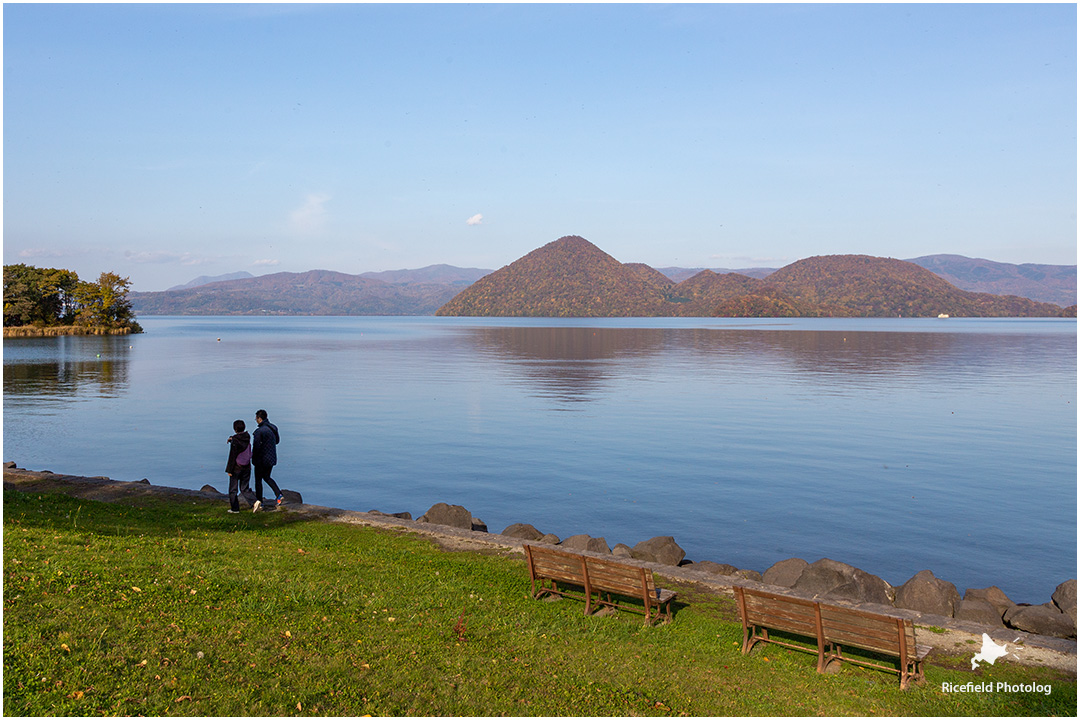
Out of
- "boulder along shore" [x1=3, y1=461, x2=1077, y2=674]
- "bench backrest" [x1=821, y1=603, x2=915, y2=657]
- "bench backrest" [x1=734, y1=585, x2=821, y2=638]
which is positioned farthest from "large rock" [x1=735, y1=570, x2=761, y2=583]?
"bench backrest" [x1=821, y1=603, x2=915, y2=657]

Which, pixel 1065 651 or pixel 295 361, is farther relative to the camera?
pixel 295 361

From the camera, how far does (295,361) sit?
78.5 meters

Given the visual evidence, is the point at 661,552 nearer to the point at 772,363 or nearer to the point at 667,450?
the point at 667,450

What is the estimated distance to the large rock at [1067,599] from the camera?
1229 cm

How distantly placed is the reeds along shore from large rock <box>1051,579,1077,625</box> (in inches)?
4881

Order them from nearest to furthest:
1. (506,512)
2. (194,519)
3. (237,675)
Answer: (237,675) → (194,519) → (506,512)

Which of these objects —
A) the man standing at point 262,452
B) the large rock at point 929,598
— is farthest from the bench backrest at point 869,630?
the man standing at point 262,452

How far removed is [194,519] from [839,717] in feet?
40.6

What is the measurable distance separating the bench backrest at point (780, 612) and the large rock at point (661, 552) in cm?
538

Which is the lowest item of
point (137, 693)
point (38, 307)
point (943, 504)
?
point (943, 504)

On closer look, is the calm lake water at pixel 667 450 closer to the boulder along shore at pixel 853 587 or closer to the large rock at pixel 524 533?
the large rock at pixel 524 533

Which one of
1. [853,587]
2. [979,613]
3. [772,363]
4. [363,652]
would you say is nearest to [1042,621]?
[979,613]

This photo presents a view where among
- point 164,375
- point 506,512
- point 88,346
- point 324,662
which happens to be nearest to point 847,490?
point 506,512

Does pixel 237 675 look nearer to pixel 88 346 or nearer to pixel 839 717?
pixel 839 717
